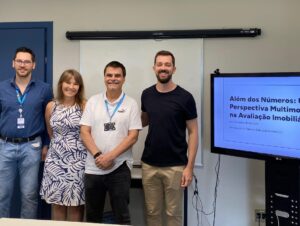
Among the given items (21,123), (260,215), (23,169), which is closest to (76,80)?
(21,123)

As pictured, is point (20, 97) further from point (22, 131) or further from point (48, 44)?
point (48, 44)

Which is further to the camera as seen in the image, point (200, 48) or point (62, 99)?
point (200, 48)

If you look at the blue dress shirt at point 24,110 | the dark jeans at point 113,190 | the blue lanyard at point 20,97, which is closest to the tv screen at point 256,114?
the dark jeans at point 113,190

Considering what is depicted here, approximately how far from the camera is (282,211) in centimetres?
229

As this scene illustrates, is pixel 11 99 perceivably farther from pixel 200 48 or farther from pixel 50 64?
pixel 200 48

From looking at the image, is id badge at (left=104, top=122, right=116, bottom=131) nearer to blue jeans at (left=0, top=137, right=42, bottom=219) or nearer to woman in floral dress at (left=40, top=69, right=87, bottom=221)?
woman in floral dress at (left=40, top=69, right=87, bottom=221)

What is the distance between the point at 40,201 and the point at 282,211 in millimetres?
2304

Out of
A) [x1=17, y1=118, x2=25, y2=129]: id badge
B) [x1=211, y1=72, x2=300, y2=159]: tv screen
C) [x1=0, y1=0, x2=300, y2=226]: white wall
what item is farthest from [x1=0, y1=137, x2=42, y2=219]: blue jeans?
[x1=211, y1=72, x2=300, y2=159]: tv screen

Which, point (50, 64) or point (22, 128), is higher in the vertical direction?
point (50, 64)

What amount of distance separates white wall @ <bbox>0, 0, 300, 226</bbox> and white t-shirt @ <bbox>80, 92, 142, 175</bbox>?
922 mm

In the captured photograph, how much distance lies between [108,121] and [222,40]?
1.39 meters

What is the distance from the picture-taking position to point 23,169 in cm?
279

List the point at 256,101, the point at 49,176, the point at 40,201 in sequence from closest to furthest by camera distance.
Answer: the point at 256,101 < the point at 49,176 < the point at 40,201

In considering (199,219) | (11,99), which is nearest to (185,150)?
(199,219)
